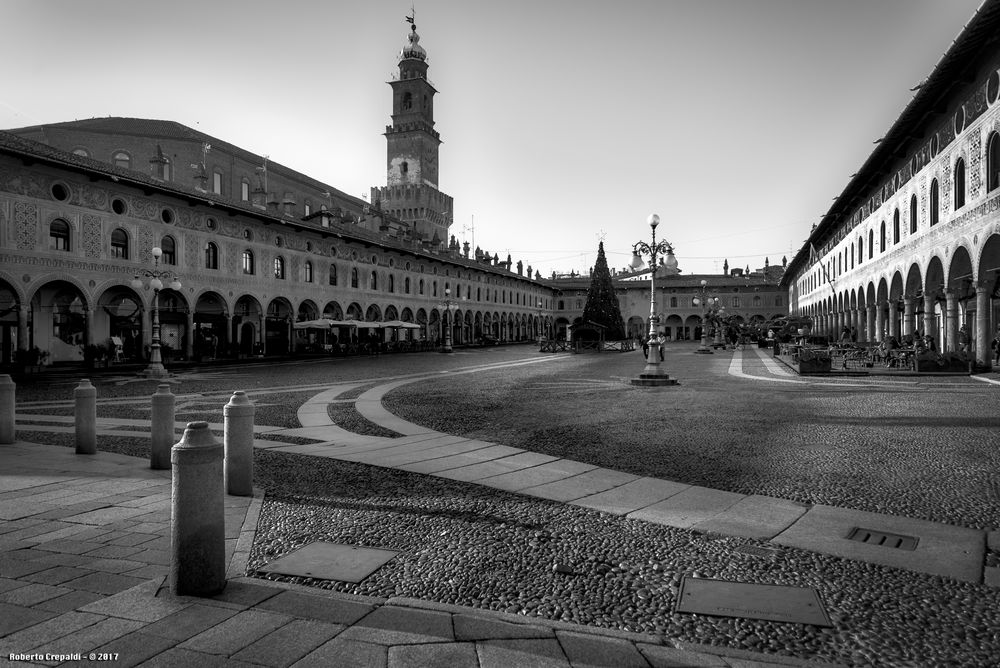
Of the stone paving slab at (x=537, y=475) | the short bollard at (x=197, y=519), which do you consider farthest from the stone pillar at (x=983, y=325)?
the short bollard at (x=197, y=519)

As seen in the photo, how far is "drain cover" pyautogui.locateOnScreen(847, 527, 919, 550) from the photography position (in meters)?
3.99

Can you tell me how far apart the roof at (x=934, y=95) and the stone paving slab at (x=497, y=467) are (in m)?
16.0

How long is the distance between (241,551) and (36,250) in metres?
26.8

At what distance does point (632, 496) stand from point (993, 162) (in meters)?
17.5

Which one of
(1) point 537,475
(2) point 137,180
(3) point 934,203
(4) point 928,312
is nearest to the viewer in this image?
(1) point 537,475

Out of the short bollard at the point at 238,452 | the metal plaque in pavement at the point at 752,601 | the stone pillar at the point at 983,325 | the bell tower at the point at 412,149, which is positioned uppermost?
the bell tower at the point at 412,149

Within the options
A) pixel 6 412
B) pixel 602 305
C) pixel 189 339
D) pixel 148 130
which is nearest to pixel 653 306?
pixel 6 412

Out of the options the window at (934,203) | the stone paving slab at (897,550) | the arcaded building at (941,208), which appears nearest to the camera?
the stone paving slab at (897,550)

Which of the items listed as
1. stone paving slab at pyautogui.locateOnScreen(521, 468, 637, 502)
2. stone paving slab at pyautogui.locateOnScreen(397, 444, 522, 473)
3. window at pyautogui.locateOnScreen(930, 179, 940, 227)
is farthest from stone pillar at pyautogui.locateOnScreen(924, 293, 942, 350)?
stone paving slab at pyautogui.locateOnScreen(521, 468, 637, 502)

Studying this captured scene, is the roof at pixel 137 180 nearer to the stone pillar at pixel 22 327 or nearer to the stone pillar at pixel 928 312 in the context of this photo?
the stone pillar at pixel 22 327

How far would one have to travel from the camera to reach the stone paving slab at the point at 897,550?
3.63 meters

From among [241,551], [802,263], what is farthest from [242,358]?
[802,263]

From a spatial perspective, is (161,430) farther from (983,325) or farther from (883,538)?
(983,325)

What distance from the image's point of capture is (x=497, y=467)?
252 inches
